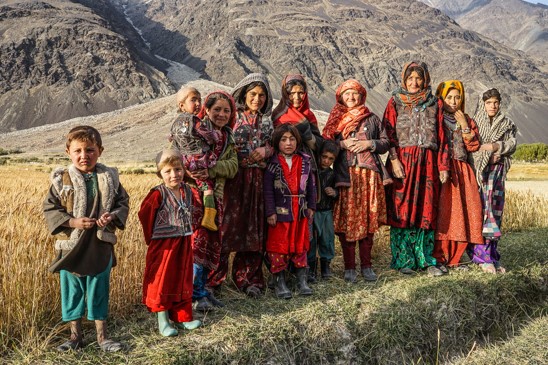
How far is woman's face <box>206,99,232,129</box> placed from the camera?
3.78 meters

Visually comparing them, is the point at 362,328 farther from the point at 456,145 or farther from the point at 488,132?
the point at 488,132

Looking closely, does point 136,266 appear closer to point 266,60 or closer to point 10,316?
point 10,316

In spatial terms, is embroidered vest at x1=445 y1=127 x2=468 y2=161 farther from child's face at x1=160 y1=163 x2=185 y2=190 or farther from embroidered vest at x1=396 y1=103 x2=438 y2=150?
child's face at x1=160 y1=163 x2=185 y2=190

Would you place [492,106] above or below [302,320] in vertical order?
above

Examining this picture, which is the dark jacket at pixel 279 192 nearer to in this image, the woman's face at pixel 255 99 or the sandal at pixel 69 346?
the woman's face at pixel 255 99

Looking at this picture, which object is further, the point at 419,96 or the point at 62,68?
the point at 62,68

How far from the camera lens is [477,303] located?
4355 millimetres

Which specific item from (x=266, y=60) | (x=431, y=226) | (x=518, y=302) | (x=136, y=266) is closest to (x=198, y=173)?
(x=136, y=266)

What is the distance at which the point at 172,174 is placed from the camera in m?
3.22

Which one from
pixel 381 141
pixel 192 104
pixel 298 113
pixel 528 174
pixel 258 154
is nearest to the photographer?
pixel 192 104

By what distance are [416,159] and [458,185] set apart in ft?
1.81

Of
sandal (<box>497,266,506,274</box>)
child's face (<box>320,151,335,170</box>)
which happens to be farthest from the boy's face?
sandal (<box>497,266,506,274</box>)

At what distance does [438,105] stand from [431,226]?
4.07ft

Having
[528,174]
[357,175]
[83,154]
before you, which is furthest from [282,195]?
[528,174]
